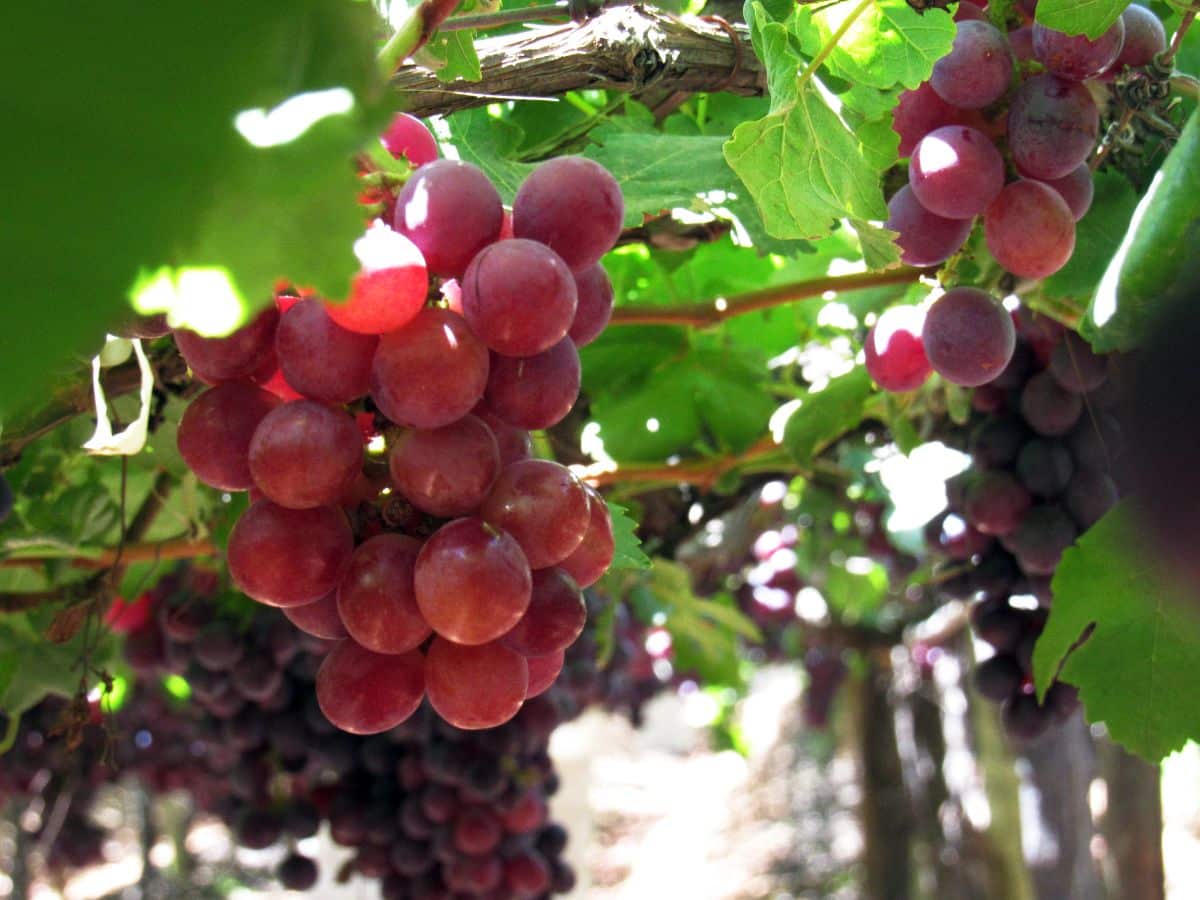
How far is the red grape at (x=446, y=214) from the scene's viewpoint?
0.57m

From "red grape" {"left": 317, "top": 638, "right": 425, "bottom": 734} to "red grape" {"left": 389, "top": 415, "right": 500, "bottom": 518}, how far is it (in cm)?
8

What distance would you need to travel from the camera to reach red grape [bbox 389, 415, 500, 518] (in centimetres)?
59

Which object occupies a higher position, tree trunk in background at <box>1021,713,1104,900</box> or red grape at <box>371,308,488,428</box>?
red grape at <box>371,308,488,428</box>

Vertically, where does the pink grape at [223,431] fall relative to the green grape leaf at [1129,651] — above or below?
above

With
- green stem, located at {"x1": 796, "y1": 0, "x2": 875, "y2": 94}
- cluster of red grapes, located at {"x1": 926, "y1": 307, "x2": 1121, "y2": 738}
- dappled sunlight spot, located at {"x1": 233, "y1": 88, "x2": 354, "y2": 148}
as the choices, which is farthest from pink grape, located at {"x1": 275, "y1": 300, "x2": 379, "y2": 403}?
cluster of red grapes, located at {"x1": 926, "y1": 307, "x2": 1121, "y2": 738}

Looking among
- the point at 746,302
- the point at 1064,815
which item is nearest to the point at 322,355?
the point at 746,302

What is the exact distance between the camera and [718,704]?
119 inches

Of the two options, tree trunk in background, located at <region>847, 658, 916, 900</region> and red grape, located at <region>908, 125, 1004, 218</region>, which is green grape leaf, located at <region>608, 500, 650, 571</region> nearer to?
red grape, located at <region>908, 125, 1004, 218</region>

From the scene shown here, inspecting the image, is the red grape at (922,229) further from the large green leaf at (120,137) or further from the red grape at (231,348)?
the large green leaf at (120,137)

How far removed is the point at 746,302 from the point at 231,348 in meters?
0.75

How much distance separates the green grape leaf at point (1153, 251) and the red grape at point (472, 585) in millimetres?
353

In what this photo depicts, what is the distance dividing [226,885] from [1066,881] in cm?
356

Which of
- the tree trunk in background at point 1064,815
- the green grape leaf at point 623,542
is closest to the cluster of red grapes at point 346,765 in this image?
the green grape leaf at point 623,542

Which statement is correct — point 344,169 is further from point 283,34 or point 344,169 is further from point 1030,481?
point 1030,481
